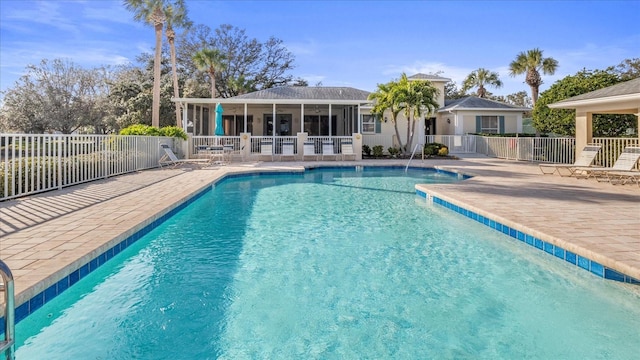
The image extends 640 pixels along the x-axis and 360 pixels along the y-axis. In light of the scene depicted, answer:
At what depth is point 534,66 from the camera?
89.7ft

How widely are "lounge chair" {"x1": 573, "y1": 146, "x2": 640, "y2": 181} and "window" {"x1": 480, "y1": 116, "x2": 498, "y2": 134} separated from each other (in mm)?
13001

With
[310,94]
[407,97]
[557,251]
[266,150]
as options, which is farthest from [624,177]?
[310,94]

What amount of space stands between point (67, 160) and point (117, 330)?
682 centimetres

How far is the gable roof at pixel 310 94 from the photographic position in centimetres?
1969

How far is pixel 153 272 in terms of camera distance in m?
4.28

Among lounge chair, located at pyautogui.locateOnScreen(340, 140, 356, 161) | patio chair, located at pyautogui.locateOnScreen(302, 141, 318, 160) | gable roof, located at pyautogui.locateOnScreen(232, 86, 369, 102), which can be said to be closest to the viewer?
patio chair, located at pyautogui.locateOnScreen(302, 141, 318, 160)

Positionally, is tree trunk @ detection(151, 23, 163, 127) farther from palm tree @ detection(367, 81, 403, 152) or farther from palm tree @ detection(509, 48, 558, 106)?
palm tree @ detection(509, 48, 558, 106)

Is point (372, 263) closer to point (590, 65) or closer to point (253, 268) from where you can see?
point (253, 268)

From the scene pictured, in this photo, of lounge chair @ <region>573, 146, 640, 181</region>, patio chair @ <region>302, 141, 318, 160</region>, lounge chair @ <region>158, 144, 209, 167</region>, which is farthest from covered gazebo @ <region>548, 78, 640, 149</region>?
lounge chair @ <region>158, 144, 209, 167</region>

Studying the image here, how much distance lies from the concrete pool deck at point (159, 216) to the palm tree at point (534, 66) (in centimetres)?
2045

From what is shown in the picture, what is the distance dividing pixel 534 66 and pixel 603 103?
61.0ft

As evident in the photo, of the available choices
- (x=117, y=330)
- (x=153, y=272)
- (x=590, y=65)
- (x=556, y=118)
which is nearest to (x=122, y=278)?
(x=153, y=272)

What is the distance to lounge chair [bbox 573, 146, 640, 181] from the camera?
9961 millimetres

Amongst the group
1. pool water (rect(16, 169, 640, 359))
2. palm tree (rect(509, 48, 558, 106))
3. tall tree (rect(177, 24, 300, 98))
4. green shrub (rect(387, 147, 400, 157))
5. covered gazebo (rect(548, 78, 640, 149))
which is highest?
tall tree (rect(177, 24, 300, 98))
